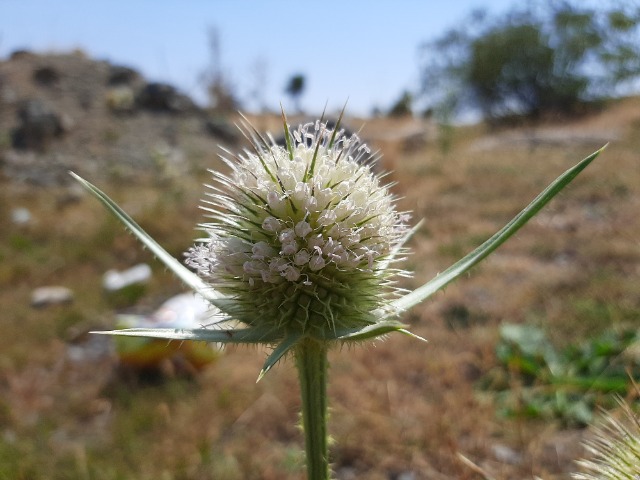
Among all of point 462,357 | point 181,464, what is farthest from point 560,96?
point 181,464

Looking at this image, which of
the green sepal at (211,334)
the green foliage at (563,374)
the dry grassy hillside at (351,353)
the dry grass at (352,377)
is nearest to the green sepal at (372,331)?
the green sepal at (211,334)

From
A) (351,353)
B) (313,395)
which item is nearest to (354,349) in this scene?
(313,395)

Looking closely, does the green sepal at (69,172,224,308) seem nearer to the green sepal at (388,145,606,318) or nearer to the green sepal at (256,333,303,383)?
the green sepal at (256,333,303,383)

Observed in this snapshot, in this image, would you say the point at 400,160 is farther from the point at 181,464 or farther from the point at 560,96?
the point at 560,96

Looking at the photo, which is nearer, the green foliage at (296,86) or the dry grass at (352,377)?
the dry grass at (352,377)

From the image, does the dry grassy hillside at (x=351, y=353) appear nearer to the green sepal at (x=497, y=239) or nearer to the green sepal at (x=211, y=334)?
the green sepal at (x=211, y=334)

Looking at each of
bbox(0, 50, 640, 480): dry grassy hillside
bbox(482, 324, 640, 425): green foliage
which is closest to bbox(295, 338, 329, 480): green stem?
bbox(0, 50, 640, 480): dry grassy hillside

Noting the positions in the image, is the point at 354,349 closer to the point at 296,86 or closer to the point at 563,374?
the point at 563,374
